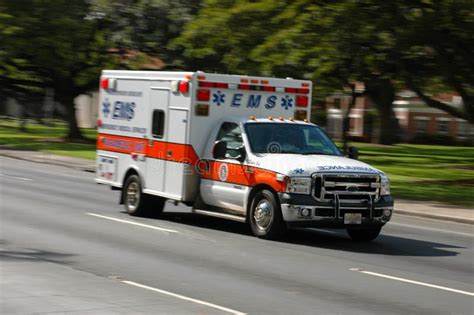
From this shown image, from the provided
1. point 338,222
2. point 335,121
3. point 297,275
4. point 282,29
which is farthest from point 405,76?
point 335,121

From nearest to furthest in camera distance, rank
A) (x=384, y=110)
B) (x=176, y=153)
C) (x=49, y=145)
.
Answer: (x=176, y=153)
(x=49, y=145)
(x=384, y=110)

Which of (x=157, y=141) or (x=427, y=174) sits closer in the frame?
(x=157, y=141)

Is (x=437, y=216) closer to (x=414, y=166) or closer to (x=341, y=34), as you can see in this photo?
(x=341, y=34)

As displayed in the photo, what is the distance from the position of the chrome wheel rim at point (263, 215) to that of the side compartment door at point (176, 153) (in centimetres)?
191

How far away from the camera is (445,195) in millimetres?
25172

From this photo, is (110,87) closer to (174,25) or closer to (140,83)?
(140,83)

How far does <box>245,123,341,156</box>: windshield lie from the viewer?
15.6 meters

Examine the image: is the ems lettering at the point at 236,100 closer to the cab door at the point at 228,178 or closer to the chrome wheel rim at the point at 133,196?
the cab door at the point at 228,178

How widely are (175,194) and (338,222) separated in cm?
343

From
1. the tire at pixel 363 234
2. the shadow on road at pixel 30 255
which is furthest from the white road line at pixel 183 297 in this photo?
the tire at pixel 363 234

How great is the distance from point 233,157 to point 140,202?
106 inches

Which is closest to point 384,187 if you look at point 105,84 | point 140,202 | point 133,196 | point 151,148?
point 151,148

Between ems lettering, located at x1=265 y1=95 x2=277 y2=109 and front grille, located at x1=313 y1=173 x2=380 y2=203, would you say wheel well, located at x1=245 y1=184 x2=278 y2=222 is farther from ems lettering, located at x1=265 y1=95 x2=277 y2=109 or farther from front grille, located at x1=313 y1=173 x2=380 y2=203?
ems lettering, located at x1=265 y1=95 x2=277 y2=109

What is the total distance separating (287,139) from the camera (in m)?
15.9
